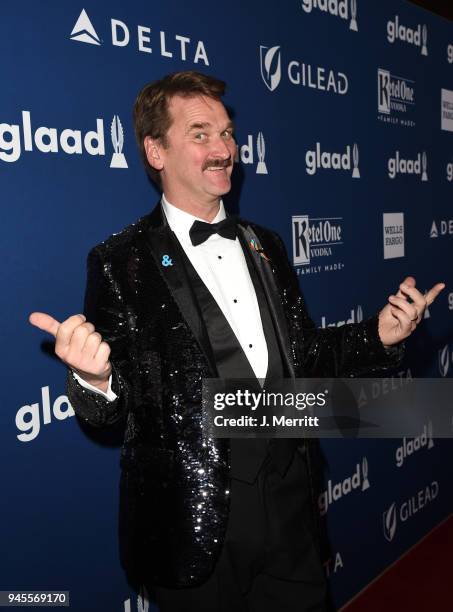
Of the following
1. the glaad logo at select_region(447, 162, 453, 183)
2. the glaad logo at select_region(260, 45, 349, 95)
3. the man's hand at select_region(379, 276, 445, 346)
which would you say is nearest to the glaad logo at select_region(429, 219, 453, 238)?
the glaad logo at select_region(447, 162, 453, 183)

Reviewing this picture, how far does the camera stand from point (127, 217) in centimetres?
203

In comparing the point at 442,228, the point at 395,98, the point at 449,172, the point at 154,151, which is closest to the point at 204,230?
the point at 154,151

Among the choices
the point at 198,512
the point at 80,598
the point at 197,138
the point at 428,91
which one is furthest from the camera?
the point at 428,91

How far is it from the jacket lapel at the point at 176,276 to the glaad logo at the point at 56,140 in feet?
1.22

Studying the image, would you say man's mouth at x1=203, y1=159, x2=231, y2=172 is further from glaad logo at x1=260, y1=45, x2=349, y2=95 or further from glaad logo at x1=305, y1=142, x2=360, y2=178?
glaad logo at x1=305, y1=142, x2=360, y2=178

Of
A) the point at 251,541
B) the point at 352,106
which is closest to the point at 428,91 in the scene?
the point at 352,106

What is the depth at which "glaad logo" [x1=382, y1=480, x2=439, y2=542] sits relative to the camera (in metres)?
3.37

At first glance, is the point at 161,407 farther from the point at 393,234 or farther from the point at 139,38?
the point at 393,234

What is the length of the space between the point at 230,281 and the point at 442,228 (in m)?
A: 2.55

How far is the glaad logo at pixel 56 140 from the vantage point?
1.68m

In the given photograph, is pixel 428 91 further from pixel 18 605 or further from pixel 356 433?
pixel 18 605

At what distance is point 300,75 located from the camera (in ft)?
8.89

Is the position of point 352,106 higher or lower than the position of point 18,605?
higher

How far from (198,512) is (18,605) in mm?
637
